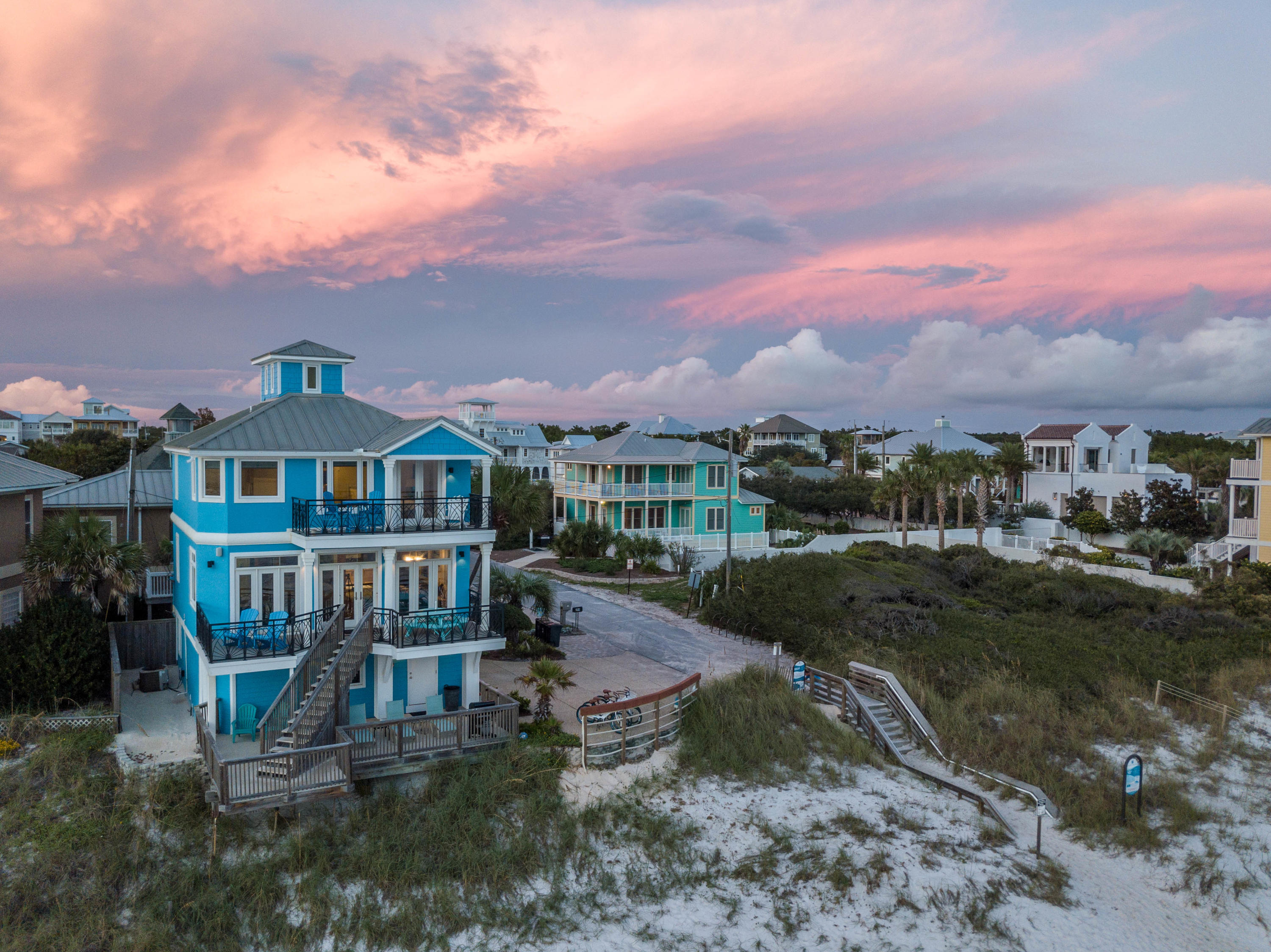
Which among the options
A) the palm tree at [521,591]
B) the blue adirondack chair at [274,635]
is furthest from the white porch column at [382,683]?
the palm tree at [521,591]

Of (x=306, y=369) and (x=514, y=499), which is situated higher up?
(x=306, y=369)

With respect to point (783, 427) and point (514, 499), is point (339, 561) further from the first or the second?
point (783, 427)

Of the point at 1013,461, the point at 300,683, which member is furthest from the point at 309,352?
the point at 1013,461

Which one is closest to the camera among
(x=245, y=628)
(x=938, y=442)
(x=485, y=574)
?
(x=245, y=628)

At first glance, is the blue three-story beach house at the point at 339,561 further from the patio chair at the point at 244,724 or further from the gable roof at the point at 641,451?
the gable roof at the point at 641,451

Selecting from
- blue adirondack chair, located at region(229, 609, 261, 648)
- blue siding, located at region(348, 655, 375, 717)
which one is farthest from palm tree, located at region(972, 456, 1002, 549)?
blue adirondack chair, located at region(229, 609, 261, 648)

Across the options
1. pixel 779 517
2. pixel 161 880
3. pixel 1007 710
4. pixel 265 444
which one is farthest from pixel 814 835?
pixel 779 517

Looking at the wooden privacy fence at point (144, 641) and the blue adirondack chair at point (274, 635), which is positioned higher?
the blue adirondack chair at point (274, 635)
